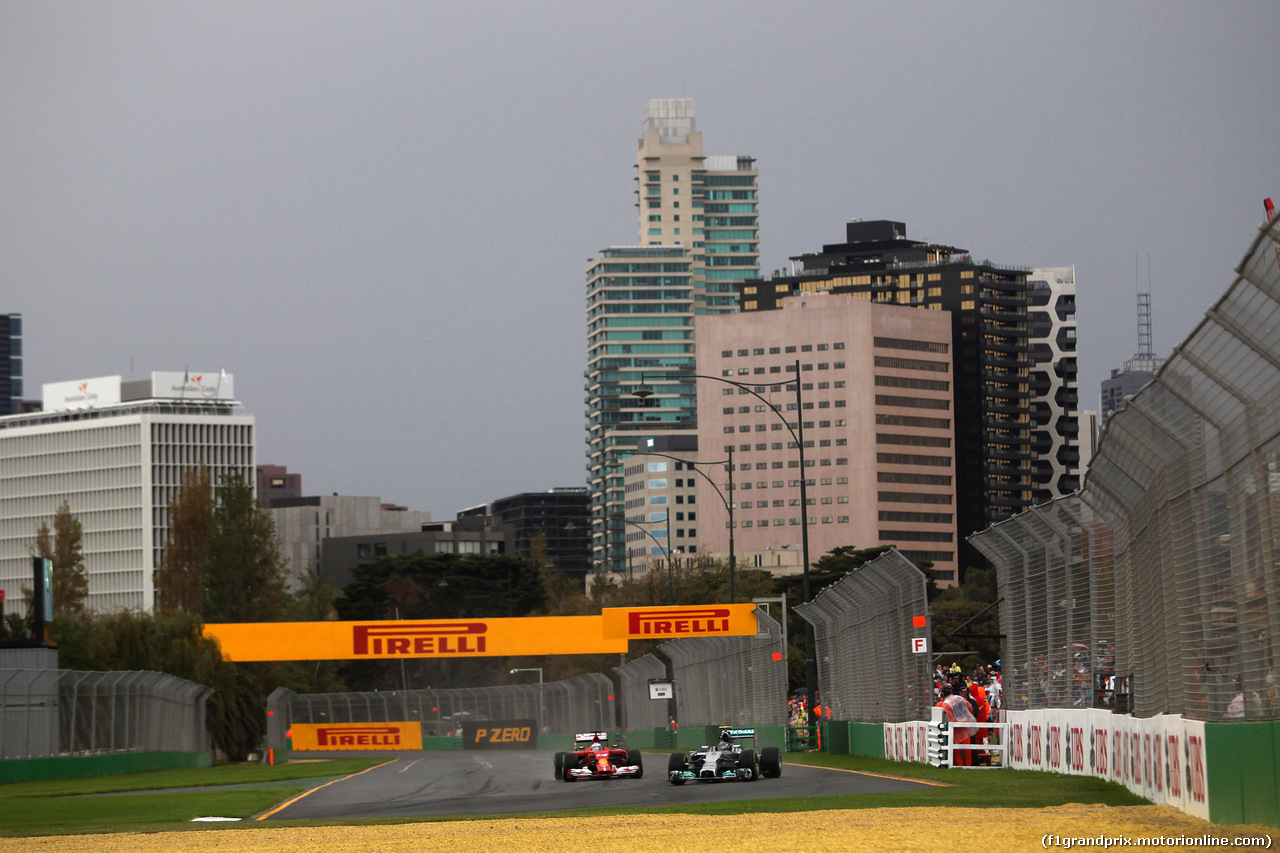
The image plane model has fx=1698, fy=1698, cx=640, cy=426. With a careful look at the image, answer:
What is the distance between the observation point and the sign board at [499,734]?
6762 cm

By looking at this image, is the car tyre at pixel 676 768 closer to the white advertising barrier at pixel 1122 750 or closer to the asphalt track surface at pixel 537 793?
the asphalt track surface at pixel 537 793

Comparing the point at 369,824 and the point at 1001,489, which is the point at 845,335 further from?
the point at 369,824

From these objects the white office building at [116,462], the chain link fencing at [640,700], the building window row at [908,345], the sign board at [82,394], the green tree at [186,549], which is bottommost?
the chain link fencing at [640,700]

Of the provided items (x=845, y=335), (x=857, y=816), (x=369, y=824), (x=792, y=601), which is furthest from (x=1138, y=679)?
(x=845, y=335)

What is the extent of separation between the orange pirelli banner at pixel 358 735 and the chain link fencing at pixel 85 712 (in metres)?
22.7

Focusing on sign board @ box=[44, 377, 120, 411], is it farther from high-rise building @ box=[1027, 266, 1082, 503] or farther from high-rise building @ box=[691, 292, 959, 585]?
high-rise building @ box=[1027, 266, 1082, 503]

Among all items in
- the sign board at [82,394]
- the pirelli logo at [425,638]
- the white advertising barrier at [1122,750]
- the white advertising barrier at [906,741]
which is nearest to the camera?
the white advertising barrier at [1122,750]

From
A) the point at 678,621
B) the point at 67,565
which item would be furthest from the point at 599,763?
the point at 67,565

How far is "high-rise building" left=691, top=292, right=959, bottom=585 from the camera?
18250 cm

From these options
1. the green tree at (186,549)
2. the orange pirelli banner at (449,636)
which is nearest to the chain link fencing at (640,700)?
the orange pirelli banner at (449,636)

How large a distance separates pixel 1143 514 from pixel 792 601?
3573 inches

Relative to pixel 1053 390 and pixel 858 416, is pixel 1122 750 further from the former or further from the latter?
pixel 1053 390

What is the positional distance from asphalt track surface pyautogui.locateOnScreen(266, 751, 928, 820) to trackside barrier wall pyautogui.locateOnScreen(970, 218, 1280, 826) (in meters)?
2.75

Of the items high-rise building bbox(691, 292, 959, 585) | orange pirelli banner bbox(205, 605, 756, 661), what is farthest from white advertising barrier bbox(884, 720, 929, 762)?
high-rise building bbox(691, 292, 959, 585)
